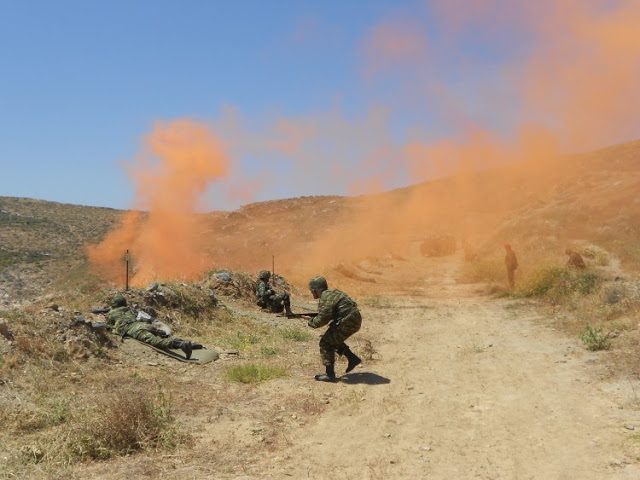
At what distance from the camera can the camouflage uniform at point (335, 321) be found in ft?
30.3

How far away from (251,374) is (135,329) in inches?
121

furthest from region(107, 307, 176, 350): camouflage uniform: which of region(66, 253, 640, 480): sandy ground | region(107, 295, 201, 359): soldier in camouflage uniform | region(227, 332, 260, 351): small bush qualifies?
region(227, 332, 260, 351): small bush

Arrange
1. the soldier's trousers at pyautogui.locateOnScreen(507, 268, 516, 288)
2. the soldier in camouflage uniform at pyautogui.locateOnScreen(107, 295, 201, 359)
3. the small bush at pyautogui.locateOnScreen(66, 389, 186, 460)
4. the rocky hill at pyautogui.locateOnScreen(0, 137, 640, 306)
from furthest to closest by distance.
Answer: the rocky hill at pyautogui.locateOnScreen(0, 137, 640, 306), the soldier's trousers at pyautogui.locateOnScreen(507, 268, 516, 288), the soldier in camouflage uniform at pyautogui.locateOnScreen(107, 295, 201, 359), the small bush at pyautogui.locateOnScreen(66, 389, 186, 460)

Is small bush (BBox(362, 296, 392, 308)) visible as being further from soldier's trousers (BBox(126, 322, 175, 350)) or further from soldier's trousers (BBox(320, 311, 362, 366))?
soldier's trousers (BBox(320, 311, 362, 366))

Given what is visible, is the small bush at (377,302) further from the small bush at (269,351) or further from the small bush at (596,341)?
the small bush at (596,341)

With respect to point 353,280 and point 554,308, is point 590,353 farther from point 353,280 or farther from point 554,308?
point 353,280

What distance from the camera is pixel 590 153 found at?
212ft

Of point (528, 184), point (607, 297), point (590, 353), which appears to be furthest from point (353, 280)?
point (528, 184)

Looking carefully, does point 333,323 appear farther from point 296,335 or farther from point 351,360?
point 296,335

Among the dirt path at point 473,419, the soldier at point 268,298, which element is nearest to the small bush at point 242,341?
the dirt path at point 473,419

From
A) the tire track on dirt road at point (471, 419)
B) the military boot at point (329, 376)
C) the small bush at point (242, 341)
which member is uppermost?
the small bush at point (242, 341)

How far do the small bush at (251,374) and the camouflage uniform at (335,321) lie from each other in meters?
0.94

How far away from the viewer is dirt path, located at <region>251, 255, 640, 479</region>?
18.2ft

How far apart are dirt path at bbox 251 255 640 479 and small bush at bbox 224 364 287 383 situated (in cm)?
92
